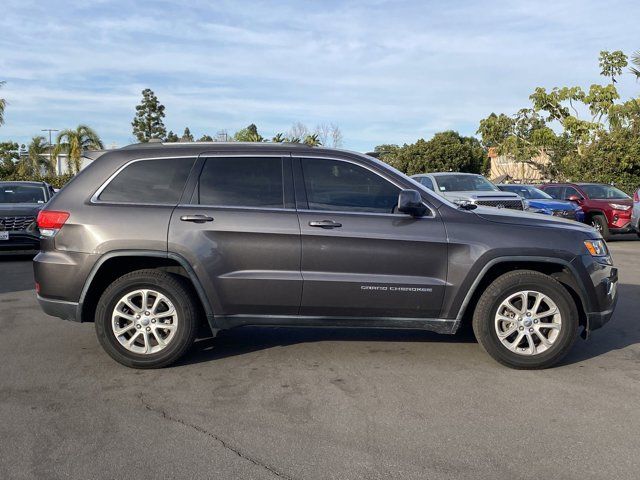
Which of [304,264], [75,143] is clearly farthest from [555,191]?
[75,143]

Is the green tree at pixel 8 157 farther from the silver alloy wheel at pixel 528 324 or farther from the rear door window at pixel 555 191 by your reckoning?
the silver alloy wheel at pixel 528 324

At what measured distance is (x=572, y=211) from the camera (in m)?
17.8

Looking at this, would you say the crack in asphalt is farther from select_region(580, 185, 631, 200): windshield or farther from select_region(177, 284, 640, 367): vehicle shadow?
select_region(580, 185, 631, 200): windshield

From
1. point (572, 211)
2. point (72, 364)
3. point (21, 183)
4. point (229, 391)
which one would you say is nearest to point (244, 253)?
point (229, 391)

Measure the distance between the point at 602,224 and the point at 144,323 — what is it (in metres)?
15.7

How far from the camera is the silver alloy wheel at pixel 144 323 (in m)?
5.47

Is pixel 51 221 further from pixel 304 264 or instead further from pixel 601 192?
pixel 601 192

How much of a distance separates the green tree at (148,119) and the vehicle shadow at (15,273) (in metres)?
47.2

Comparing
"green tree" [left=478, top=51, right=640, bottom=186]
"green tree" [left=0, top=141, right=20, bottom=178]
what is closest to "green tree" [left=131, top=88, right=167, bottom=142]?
"green tree" [left=0, top=141, right=20, bottom=178]

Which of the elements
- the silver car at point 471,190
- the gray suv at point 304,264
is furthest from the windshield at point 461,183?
the gray suv at point 304,264

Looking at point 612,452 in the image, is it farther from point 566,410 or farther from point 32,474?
point 32,474

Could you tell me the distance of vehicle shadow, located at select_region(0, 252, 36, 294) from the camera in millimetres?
9812

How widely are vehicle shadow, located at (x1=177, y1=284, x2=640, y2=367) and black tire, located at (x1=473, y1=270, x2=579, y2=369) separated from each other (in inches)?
14.4

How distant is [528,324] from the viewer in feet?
17.9
